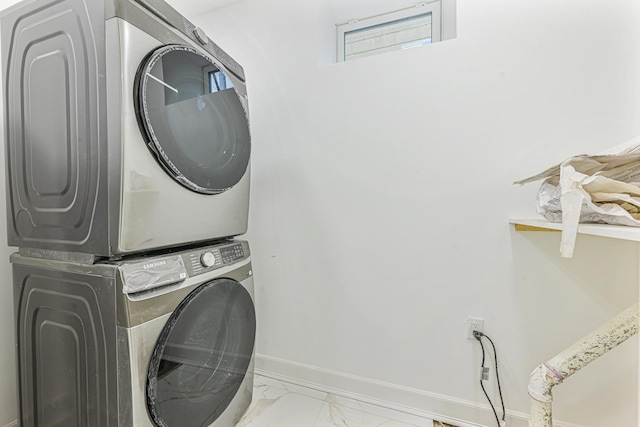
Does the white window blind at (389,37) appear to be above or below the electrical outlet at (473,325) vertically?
above

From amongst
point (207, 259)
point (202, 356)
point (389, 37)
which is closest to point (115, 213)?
point (207, 259)

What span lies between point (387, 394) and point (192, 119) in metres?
1.54

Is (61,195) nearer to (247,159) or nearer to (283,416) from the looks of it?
(247,159)

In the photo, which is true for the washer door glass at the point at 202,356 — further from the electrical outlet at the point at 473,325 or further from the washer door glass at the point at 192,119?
the electrical outlet at the point at 473,325

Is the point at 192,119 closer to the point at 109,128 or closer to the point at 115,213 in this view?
the point at 109,128

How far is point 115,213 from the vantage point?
31.1 inches

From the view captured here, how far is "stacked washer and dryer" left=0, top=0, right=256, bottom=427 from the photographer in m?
0.80

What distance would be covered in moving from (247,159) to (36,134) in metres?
0.70

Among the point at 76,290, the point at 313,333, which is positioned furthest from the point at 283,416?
the point at 76,290

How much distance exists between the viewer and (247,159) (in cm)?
128

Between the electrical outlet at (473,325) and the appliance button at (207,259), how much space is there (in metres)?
1.15

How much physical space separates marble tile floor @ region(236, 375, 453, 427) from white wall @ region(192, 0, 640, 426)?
85 millimetres

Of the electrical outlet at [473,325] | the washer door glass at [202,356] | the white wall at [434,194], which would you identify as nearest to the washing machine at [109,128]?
the washer door glass at [202,356]

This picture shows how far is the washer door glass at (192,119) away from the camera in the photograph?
852mm
